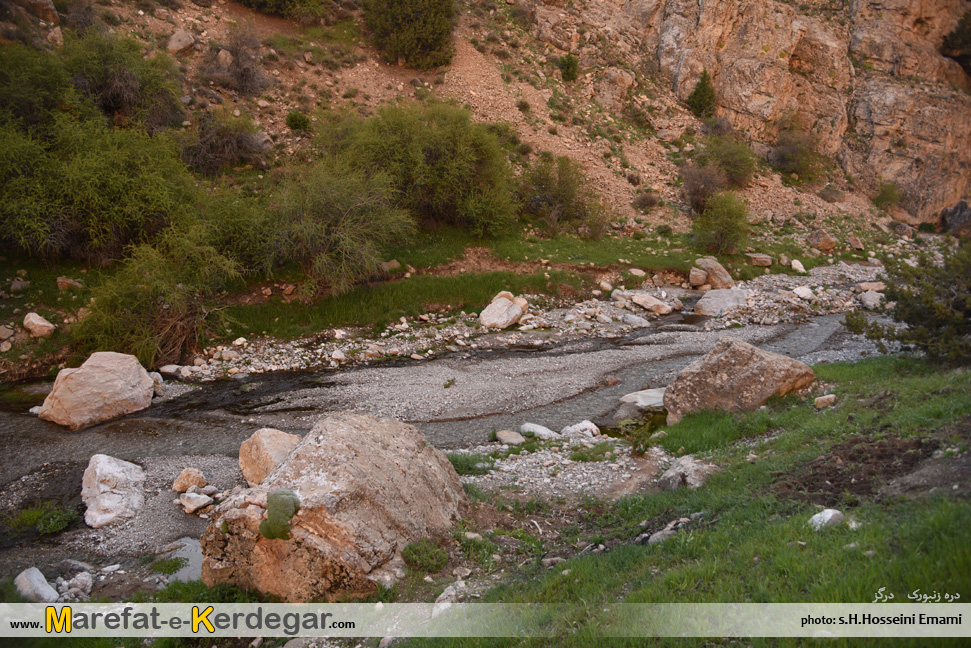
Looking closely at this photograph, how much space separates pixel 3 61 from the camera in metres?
25.0

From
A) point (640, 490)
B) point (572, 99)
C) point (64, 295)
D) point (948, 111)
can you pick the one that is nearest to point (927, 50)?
point (948, 111)

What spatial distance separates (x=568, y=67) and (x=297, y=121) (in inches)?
1070

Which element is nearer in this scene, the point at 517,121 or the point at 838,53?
the point at 517,121

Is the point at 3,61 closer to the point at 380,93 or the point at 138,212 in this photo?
the point at 138,212

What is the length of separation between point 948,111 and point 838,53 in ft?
40.8

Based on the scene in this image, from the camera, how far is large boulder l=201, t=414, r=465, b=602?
801 cm

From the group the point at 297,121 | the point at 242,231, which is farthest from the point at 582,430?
the point at 297,121

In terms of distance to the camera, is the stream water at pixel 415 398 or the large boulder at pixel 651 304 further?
the large boulder at pixel 651 304

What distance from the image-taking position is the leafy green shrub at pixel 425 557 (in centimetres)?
844

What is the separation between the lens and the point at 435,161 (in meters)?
30.3

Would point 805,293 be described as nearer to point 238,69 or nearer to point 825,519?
point 825,519

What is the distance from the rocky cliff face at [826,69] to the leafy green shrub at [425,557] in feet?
176

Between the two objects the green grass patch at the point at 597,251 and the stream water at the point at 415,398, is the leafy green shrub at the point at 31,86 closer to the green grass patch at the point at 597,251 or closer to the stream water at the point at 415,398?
the stream water at the point at 415,398

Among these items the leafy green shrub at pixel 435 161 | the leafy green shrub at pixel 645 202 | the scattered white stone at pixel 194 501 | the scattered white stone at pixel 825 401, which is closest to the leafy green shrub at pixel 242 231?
the leafy green shrub at pixel 435 161
